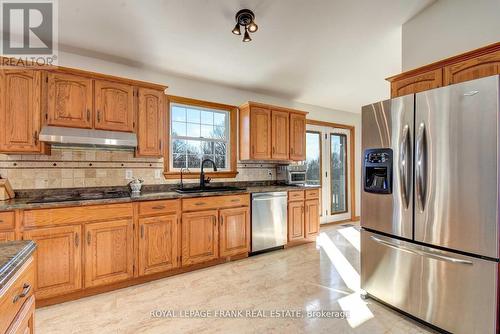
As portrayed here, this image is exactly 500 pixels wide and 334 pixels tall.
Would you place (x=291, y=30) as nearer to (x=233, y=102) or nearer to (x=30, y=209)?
(x=233, y=102)

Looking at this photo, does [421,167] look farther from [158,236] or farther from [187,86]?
[187,86]

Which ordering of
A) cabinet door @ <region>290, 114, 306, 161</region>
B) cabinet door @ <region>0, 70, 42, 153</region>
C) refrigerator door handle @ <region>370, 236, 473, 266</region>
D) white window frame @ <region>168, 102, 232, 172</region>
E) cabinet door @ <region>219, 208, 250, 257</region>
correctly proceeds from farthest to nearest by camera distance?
cabinet door @ <region>290, 114, 306, 161</region> → white window frame @ <region>168, 102, 232, 172</region> → cabinet door @ <region>219, 208, 250, 257</region> → cabinet door @ <region>0, 70, 42, 153</region> → refrigerator door handle @ <region>370, 236, 473, 266</region>

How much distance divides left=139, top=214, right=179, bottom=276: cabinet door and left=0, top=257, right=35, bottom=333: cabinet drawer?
5.26ft

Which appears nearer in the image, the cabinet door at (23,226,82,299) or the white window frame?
the cabinet door at (23,226,82,299)

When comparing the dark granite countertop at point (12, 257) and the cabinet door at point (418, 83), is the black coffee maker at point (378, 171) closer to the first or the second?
the cabinet door at point (418, 83)

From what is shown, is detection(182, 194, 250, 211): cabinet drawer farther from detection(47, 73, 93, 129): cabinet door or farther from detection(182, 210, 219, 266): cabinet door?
detection(47, 73, 93, 129): cabinet door

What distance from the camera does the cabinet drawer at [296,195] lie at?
3832 millimetres

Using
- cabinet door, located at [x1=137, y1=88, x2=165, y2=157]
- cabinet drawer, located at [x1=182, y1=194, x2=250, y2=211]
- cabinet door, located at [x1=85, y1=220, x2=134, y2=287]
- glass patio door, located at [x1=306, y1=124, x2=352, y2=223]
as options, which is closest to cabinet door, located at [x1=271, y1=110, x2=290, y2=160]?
cabinet drawer, located at [x1=182, y1=194, x2=250, y2=211]

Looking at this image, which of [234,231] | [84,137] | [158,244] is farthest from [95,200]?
[234,231]

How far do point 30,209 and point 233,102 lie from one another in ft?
9.56

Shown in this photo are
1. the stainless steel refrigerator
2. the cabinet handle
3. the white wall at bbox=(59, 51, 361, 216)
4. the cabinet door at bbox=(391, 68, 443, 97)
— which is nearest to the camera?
the cabinet handle

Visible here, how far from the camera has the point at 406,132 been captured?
1980mm

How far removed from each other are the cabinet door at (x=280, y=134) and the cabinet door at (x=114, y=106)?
213 centimetres

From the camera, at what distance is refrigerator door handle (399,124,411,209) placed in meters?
1.96
